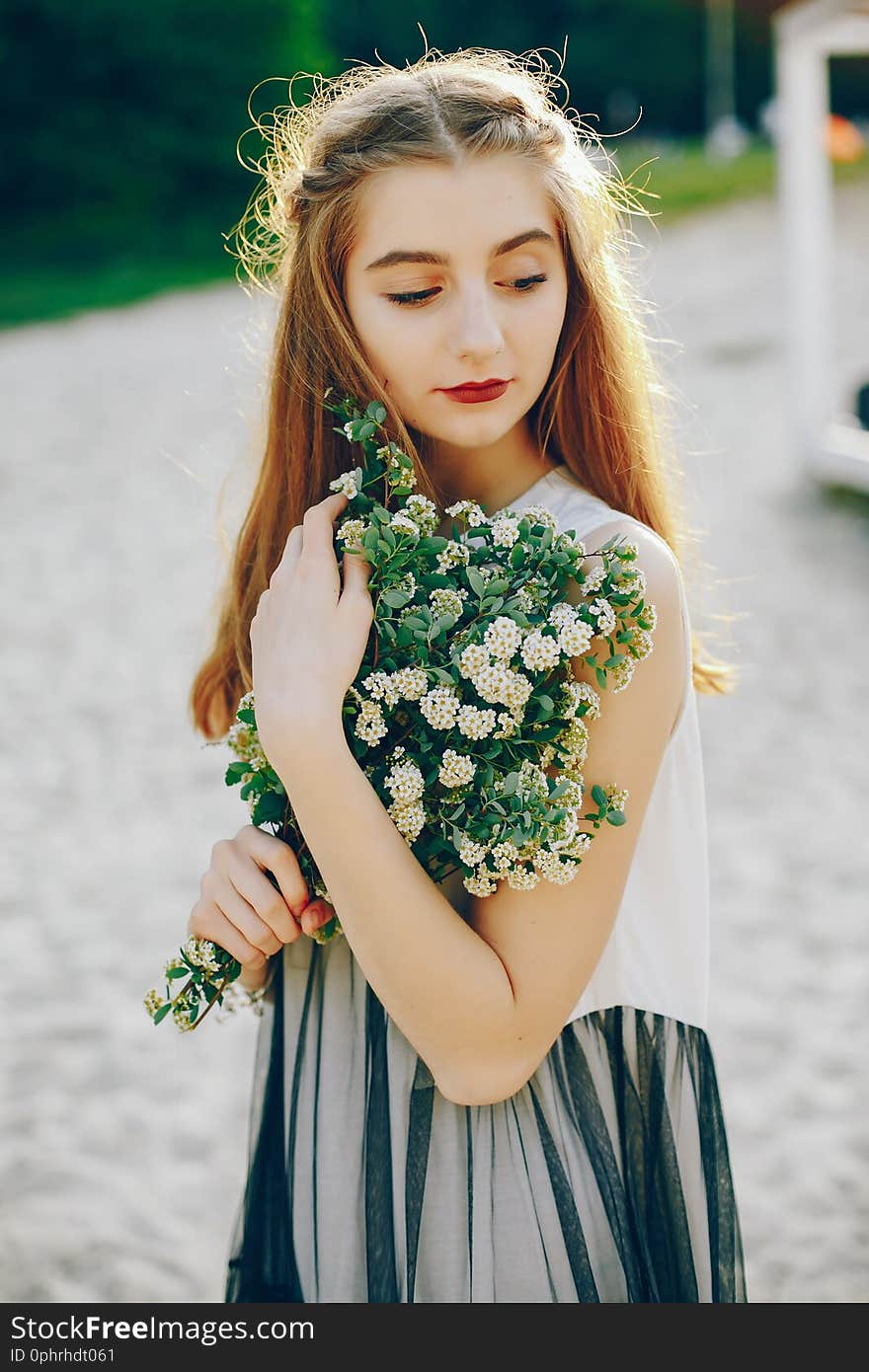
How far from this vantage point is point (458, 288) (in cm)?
142

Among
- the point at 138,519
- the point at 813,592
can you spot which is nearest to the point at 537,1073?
the point at 813,592

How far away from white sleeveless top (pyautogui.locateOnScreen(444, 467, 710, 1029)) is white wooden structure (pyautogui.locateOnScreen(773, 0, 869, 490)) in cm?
786

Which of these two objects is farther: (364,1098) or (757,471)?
(757,471)

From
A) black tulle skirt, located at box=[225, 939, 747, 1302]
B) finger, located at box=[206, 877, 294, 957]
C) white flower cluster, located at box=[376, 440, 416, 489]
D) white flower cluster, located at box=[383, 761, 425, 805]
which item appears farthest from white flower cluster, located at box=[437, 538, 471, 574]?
black tulle skirt, located at box=[225, 939, 747, 1302]

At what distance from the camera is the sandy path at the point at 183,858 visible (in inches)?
128

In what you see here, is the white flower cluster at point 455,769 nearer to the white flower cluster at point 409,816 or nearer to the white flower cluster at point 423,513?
the white flower cluster at point 409,816

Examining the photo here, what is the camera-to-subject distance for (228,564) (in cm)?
183

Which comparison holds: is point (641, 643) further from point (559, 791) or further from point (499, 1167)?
point (499, 1167)

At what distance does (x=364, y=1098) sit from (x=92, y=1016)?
8.86ft

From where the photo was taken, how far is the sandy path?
3256 mm

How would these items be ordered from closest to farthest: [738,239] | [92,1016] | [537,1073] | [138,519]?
[537,1073]
[92,1016]
[138,519]
[738,239]

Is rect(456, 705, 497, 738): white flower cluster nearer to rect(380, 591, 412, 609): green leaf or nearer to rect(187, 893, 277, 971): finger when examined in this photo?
rect(380, 591, 412, 609): green leaf

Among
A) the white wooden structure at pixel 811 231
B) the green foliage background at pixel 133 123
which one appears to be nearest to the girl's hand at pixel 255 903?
the white wooden structure at pixel 811 231

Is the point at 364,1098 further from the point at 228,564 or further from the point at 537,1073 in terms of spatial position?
the point at 228,564
